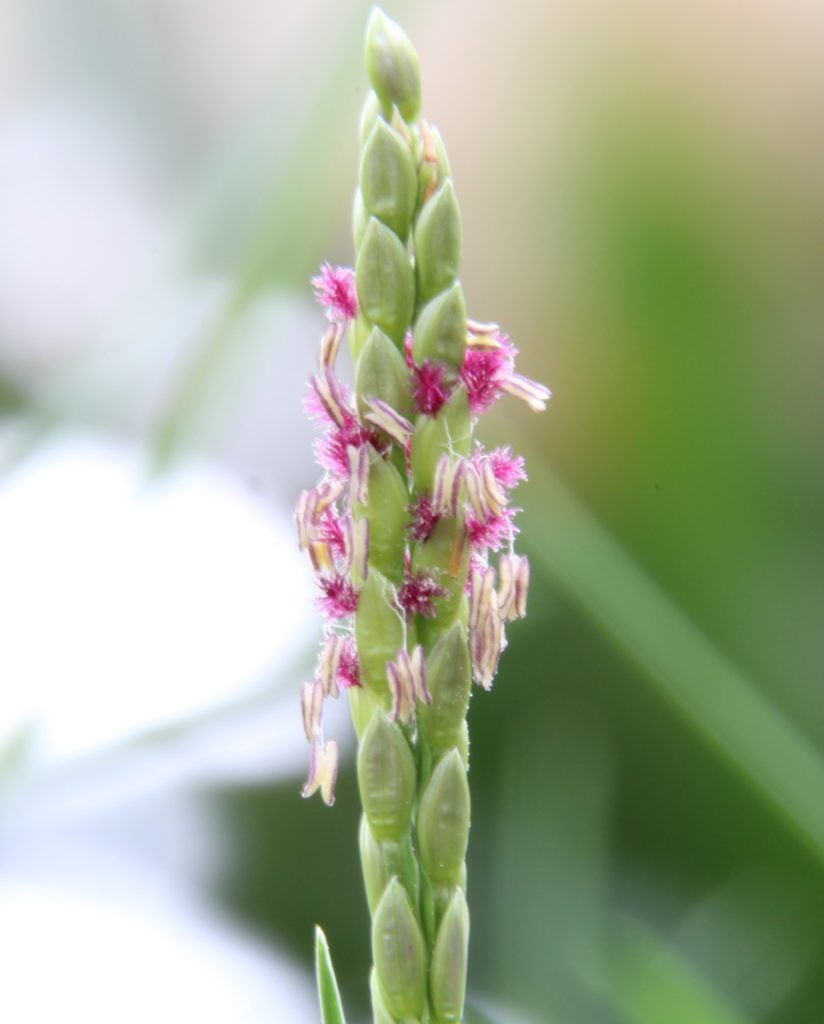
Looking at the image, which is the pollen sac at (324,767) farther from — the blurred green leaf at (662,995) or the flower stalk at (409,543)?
the blurred green leaf at (662,995)

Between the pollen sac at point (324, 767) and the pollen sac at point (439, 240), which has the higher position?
the pollen sac at point (439, 240)

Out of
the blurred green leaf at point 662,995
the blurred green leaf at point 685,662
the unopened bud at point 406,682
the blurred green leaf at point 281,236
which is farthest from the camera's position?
the blurred green leaf at point 281,236

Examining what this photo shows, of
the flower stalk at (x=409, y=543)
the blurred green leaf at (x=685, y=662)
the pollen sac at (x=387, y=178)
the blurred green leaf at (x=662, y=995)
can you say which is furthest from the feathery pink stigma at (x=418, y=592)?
the blurred green leaf at (x=685, y=662)

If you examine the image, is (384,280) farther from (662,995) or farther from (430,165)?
(662,995)

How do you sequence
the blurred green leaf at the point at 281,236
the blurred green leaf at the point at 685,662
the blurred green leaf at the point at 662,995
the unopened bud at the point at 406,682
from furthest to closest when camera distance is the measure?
the blurred green leaf at the point at 281,236 < the blurred green leaf at the point at 685,662 < the blurred green leaf at the point at 662,995 < the unopened bud at the point at 406,682

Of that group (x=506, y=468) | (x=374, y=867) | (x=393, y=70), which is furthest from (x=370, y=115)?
(x=374, y=867)

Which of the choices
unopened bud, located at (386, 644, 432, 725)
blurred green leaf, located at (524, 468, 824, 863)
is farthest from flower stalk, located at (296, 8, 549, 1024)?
blurred green leaf, located at (524, 468, 824, 863)

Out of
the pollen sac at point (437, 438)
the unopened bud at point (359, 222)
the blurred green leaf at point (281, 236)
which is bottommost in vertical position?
the pollen sac at point (437, 438)
